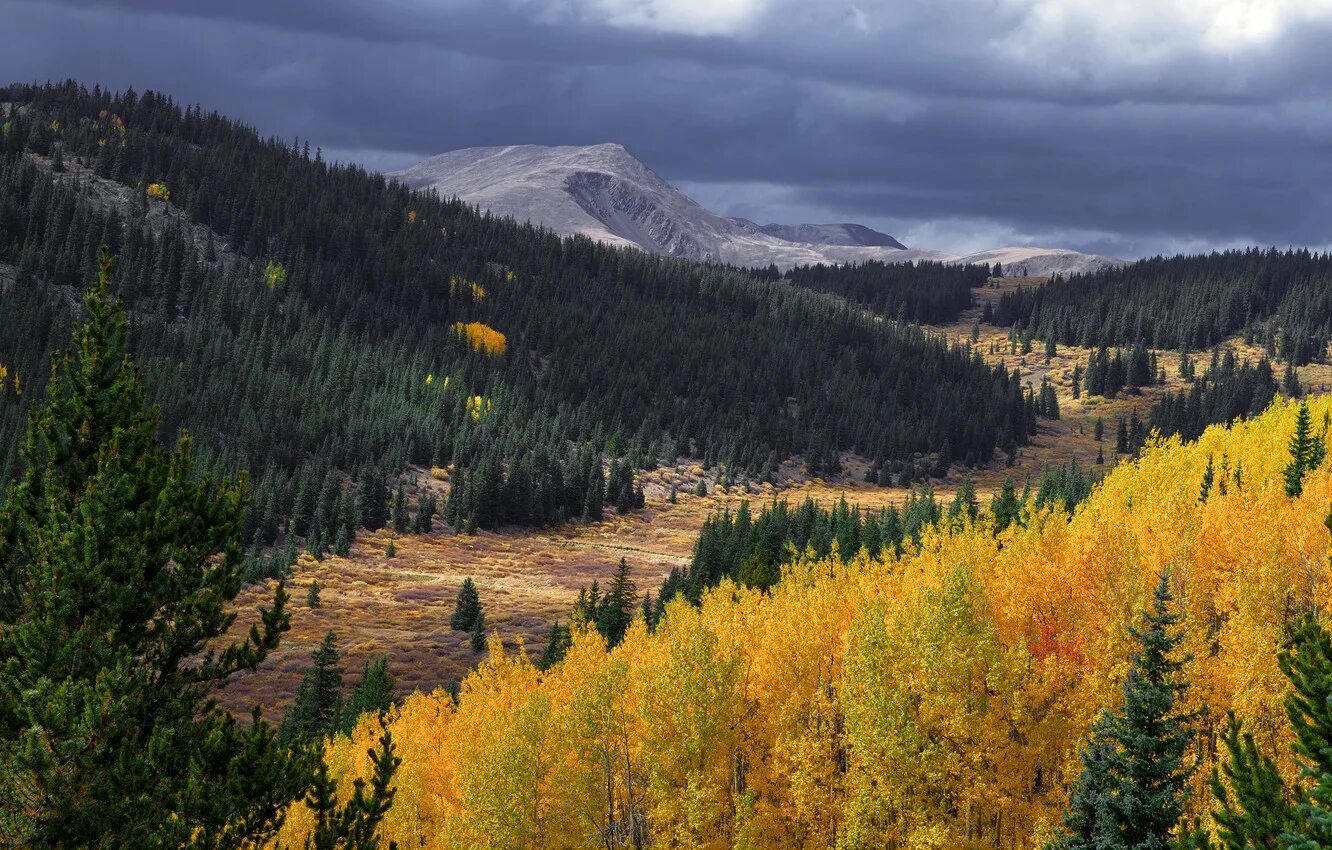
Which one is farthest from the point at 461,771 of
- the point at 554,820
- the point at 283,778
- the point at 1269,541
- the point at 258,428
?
the point at 258,428

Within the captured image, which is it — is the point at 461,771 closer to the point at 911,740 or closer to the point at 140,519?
the point at 911,740

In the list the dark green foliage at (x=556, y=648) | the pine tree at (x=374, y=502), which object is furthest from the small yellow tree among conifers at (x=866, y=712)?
the pine tree at (x=374, y=502)

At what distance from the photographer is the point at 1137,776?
1283 inches

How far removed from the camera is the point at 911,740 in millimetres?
45375

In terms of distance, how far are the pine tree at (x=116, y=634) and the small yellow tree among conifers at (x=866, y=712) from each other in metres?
30.8

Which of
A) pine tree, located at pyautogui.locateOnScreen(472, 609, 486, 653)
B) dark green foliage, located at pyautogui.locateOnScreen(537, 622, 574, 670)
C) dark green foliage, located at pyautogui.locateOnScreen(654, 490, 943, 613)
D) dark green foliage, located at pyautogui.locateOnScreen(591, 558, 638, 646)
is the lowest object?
pine tree, located at pyautogui.locateOnScreen(472, 609, 486, 653)

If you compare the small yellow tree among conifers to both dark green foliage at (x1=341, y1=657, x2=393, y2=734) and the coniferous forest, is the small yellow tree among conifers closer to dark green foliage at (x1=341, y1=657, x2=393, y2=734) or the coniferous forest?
the coniferous forest

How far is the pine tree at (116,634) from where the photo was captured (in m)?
16.1

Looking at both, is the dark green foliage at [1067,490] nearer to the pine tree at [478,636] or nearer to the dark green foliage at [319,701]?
the pine tree at [478,636]

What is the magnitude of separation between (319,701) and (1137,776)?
66449mm

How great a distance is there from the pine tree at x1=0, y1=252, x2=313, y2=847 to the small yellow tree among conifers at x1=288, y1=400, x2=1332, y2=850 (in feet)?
101

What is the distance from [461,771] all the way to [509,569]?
99.3 meters

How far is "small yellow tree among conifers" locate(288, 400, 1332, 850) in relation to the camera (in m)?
47.9

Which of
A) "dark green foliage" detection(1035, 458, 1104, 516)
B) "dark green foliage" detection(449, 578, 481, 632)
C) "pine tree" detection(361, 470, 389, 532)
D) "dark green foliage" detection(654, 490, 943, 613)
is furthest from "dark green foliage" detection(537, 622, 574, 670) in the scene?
"pine tree" detection(361, 470, 389, 532)
